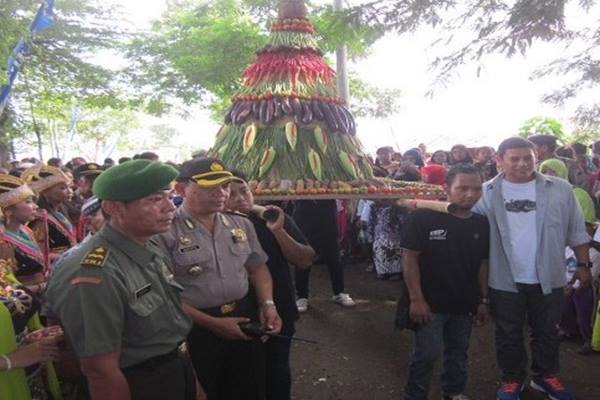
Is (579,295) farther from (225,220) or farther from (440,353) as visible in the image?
(225,220)

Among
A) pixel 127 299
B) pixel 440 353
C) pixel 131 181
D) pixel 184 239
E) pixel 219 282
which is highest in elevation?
pixel 131 181

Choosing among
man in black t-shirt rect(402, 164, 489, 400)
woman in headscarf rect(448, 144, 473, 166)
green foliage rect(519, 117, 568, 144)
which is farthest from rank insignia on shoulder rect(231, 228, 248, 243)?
green foliage rect(519, 117, 568, 144)

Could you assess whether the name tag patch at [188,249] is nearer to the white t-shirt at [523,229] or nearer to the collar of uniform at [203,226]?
the collar of uniform at [203,226]

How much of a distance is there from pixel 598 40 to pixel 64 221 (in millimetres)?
4962

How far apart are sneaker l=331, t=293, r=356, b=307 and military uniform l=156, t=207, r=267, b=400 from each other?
2.89 m

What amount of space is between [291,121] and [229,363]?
2606mm

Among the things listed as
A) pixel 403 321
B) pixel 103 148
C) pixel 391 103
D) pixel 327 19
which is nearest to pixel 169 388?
pixel 403 321

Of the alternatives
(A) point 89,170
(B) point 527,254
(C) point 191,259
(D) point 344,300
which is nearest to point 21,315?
(C) point 191,259

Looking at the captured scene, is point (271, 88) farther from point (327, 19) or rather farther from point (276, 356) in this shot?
point (276, 356)

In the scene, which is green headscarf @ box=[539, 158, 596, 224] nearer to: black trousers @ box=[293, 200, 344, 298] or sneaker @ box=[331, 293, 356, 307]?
black trousers @ box=[293, 200, 344, 298]

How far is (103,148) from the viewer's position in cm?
4025

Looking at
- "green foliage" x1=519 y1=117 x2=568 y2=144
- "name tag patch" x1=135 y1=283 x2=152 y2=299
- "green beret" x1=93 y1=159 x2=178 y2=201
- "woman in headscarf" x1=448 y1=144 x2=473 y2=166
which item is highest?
"green foliage" x1=519 y1=117 x2=568 y2=144

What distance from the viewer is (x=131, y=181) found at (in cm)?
189

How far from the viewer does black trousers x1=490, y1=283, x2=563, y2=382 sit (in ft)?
11.0
